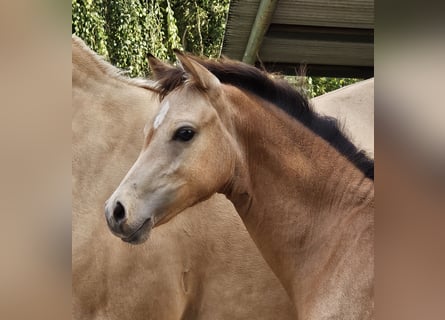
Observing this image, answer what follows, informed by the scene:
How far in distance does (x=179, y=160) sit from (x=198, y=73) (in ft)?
0.90

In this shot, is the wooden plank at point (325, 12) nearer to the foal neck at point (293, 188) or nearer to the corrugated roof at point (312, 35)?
the corrugated roof at point (312, 35)

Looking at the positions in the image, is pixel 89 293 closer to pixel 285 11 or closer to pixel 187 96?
pixel 187 96

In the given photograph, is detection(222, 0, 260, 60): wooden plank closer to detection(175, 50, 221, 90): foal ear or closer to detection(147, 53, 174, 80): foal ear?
detection(147, 53, 174, 80): foal ear

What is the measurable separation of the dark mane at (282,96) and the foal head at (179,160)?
10 cm

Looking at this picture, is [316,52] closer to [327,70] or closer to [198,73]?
[327,70]

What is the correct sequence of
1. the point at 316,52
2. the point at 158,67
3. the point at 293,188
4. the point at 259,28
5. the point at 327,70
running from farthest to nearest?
1. the point at 327,70
2. the point at 316,52
3. the point at 259,28
4. the point at 158,67
5. the point at 293,188

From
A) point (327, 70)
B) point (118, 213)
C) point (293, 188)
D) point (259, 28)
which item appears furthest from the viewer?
point (327, 70)

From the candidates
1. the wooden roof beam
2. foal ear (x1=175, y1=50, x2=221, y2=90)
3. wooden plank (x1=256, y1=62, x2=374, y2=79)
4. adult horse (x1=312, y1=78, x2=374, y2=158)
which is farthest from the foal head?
wooden plank (x1=256, y1=62, x2=374, y2=79)

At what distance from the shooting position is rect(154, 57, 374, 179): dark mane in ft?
6.79

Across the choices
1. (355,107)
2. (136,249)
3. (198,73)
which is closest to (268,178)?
(198,73)

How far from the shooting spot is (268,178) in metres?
2.01

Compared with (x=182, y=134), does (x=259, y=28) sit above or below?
above

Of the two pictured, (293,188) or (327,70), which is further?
(327,70)

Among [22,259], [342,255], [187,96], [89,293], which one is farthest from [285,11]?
[22,259]
